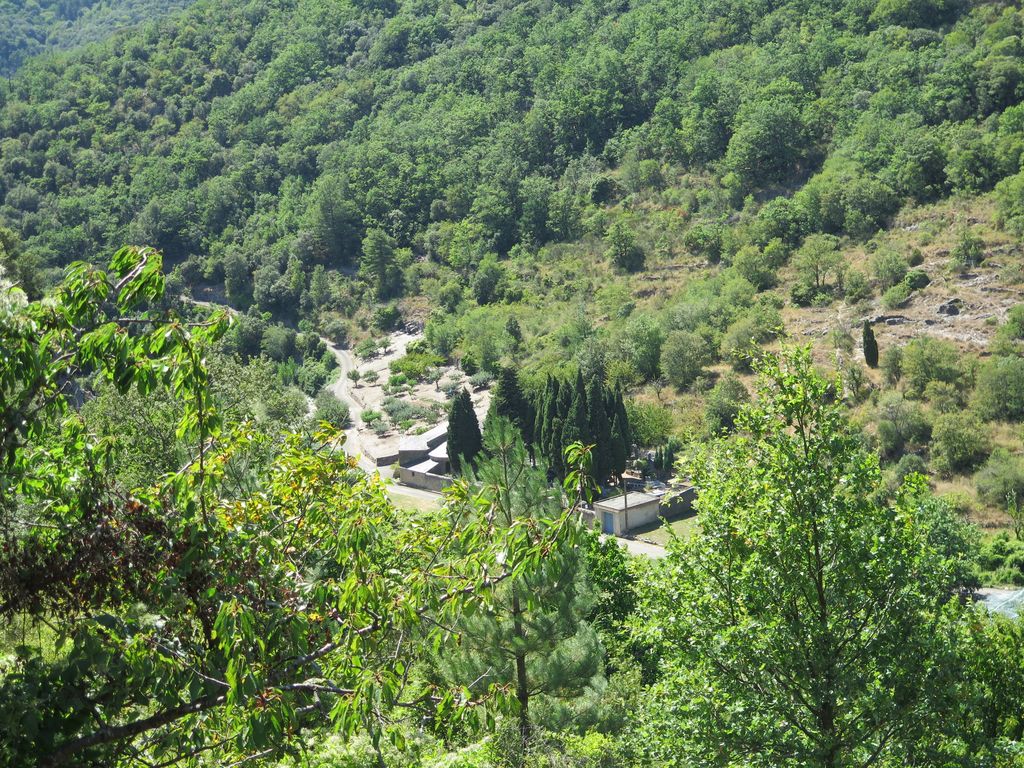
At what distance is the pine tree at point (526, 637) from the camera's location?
46.5 ft

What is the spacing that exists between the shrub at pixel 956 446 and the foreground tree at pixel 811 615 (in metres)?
32.7

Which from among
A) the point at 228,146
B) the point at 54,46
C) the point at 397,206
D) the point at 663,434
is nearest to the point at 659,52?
the point at 397,206

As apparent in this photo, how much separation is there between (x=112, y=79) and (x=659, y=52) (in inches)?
2219

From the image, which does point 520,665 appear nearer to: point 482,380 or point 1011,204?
point 482,380

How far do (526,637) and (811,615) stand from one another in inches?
221

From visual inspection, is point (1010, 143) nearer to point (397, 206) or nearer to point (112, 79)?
point (397, 206)

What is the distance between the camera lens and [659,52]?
92.4m

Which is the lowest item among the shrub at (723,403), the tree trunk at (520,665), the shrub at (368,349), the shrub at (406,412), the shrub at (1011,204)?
the shrub at (368,349)

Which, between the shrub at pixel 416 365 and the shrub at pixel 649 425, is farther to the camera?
the shrub at pixel 416 365

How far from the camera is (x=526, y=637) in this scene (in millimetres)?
14781

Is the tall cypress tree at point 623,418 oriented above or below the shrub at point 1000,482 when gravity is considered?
above

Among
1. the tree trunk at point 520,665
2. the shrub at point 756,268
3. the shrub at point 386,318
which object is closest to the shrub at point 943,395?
the shrub at point 756,268

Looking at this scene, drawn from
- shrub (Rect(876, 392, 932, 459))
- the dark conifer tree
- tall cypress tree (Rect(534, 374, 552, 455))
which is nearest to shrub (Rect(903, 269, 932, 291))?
shrub (Rect(876, 392, 932, 459))

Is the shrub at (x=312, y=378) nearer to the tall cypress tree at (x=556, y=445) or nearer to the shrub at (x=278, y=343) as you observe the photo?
the shrub at (x=278, y=343)
